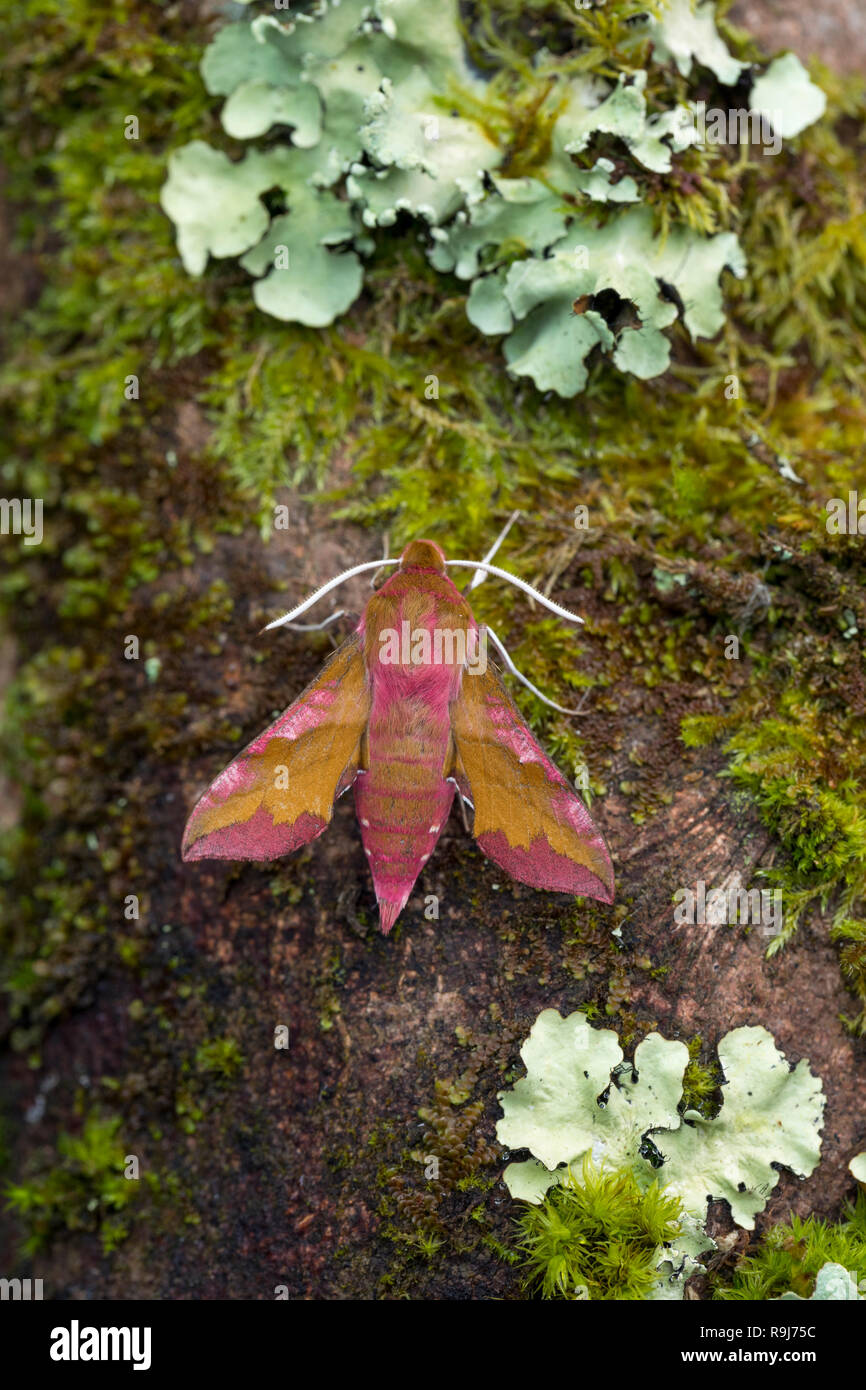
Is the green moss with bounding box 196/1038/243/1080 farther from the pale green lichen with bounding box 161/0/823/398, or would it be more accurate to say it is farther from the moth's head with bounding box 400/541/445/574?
the pale green lichen with bounding box 161/0/823/398

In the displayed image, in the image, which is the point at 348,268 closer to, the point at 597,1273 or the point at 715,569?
the point at 715,569

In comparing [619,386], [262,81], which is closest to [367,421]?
[619,386]

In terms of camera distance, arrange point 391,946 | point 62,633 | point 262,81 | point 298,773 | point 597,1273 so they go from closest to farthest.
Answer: point 597,1273
point 298,773
point 391,946
point 262,81
point 62,633

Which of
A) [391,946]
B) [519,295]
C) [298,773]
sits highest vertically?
[519,295]

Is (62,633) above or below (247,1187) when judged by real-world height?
above

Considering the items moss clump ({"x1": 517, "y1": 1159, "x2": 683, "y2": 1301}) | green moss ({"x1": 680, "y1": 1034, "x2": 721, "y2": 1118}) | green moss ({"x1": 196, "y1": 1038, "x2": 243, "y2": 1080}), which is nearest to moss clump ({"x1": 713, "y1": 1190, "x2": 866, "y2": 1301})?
moss clump ({"x1": 517, "y1": 1159, "x2": 683, "y2": 1301})
